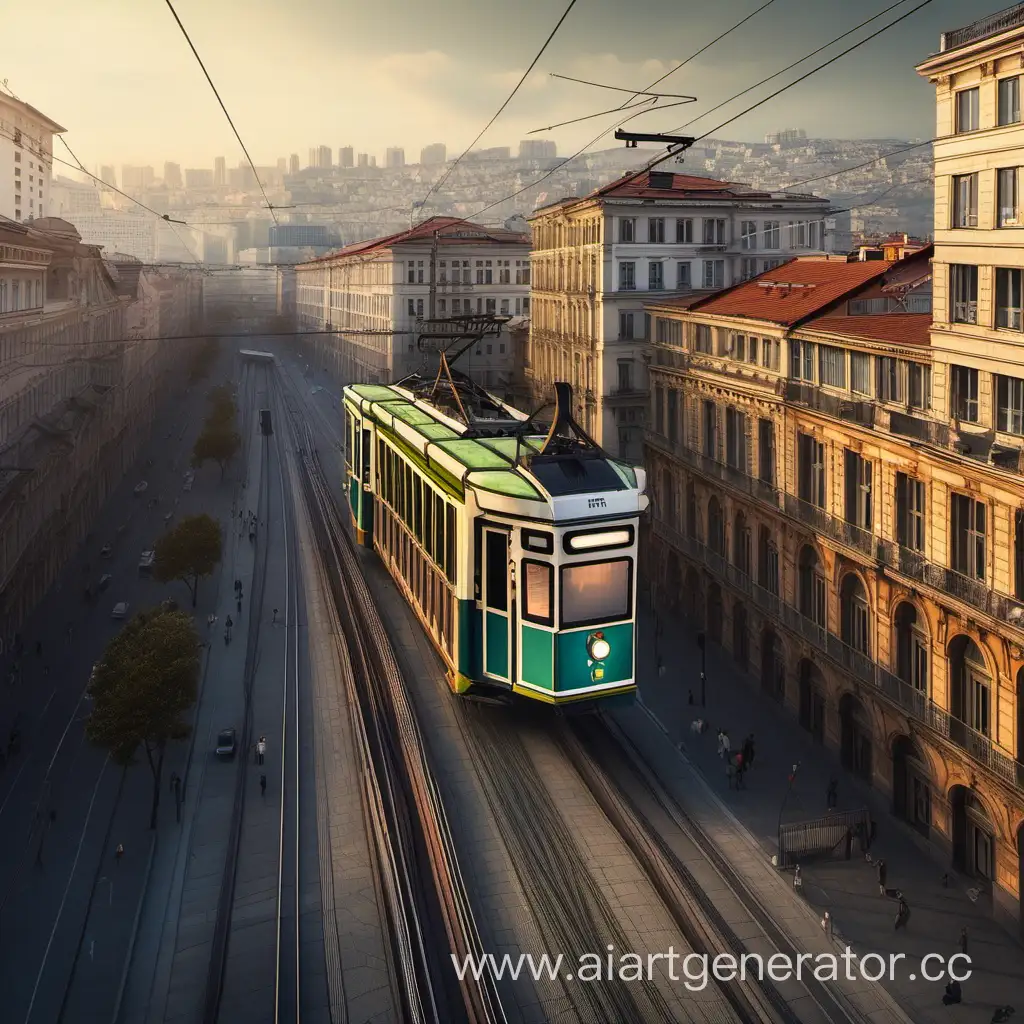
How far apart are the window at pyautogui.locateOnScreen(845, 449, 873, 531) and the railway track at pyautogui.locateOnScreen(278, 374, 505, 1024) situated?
13.5 meters

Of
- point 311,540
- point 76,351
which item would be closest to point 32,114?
point 76,351

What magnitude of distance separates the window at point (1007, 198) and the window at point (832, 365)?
7843mm

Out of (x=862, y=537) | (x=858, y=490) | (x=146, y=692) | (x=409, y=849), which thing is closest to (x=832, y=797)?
(x=862, y=537)

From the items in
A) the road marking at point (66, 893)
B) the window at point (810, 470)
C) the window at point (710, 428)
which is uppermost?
the window at point (710, 428)

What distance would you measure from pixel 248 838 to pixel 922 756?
16264 mm

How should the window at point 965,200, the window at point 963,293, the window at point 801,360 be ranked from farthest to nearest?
the window at point 801,360, the window at point 963,293, the window at point 965,200

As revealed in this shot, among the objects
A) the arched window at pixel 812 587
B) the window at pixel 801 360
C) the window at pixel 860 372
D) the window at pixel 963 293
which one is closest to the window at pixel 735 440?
the window at pixel 801 360

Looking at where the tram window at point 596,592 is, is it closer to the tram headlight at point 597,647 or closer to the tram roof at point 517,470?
the tram headlight at point 597,647

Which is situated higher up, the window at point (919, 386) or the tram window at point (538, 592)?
the window at point (919, 386)

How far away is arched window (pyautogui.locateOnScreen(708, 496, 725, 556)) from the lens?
40250mm

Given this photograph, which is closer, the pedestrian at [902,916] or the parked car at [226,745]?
the pedestrian at [902,916]

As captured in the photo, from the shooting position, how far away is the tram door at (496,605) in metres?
23.6

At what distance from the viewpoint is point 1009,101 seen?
23719 mm

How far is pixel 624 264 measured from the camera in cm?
5325
